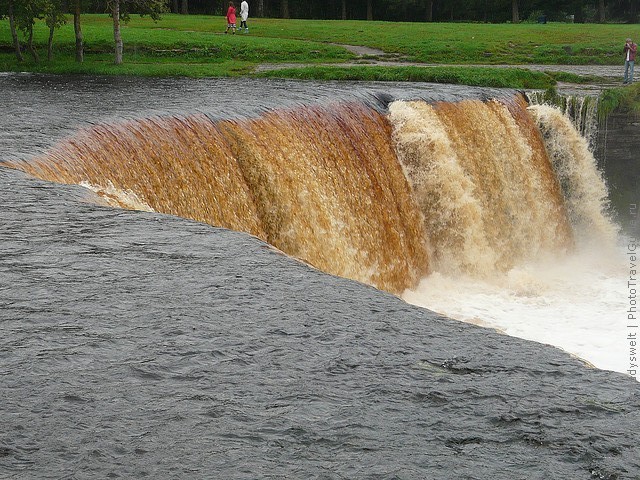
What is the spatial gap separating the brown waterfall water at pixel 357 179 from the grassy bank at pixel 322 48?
6.75m

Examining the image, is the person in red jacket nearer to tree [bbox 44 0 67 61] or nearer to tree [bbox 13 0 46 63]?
tree [bbox 44 0 67 61]

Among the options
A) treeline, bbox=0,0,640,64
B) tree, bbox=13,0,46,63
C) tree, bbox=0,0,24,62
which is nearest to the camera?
tree, bbox=13,0,46,63

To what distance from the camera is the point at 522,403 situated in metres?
4.64

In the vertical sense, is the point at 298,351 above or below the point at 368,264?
above

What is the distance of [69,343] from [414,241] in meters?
11.0

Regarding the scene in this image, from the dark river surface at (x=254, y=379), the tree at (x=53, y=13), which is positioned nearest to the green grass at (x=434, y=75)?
the tree at (x=53, y=13)

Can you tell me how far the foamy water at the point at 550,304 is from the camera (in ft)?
44.1

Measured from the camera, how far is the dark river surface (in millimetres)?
4113

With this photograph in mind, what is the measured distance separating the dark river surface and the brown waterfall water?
108 inches

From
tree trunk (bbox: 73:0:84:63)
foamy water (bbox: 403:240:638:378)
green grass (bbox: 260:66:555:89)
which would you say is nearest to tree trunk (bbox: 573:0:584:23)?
green grass (bbox: 260:66:555:89)

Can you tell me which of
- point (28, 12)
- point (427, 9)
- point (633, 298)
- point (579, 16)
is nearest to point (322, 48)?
point (28, 12)

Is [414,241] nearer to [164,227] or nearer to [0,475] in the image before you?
[164,227]

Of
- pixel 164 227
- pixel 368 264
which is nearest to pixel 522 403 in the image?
pixel 164 227

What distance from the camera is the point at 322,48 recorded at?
1304 inches
